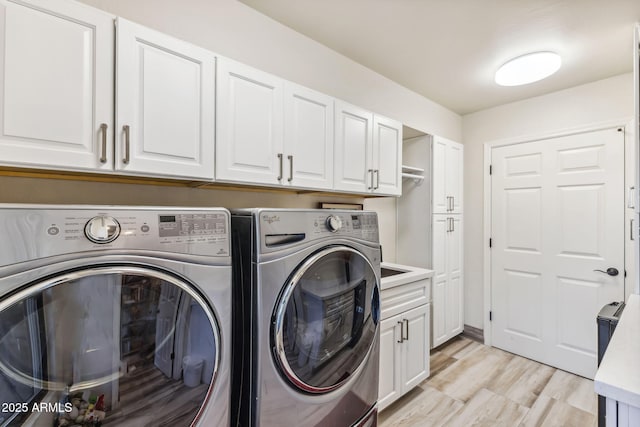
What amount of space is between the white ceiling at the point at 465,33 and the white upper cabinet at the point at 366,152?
0.50m

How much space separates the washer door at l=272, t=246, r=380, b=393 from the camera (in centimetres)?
114

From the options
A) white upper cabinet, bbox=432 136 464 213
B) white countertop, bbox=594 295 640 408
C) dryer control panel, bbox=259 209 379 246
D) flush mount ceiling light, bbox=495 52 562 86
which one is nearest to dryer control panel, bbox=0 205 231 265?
dryer control panel, bbox=259 209 379 246

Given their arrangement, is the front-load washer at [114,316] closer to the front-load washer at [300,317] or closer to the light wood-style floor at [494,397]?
the front-load washer at [300,317]

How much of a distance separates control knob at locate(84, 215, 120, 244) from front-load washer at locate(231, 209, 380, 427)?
42 centimetres

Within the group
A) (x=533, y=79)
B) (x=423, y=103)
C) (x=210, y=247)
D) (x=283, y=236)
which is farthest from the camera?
(x=423, y=103)

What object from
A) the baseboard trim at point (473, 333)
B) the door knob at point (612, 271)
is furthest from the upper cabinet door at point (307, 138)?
the baseboard trim at point (473, 333)

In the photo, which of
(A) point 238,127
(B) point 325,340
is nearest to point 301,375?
(B) point 325,340

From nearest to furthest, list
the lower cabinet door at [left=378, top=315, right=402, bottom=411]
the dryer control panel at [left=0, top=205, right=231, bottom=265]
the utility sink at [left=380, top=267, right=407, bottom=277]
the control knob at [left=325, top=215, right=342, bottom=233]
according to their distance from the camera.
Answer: the dryer control panel at [left=0, top=205, right=231, bottom=265], the control knob at [left=325, top=215, right=342, bottom=233], the lower cabinet door at [left=378, top=315, right=402, bottom=411], the utility sink at [left=380, top=267, right=407, bottom=277]

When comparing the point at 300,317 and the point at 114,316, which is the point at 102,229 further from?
the point at 300,317

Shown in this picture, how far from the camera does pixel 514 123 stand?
2.99 m

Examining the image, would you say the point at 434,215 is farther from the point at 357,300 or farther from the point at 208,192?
the point at 208,192

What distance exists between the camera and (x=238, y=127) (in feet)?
4.63

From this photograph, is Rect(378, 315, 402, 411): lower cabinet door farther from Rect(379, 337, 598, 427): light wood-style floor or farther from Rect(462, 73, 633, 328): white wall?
Rect(462, 73, 633, 328): white wall

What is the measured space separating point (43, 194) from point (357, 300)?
1417 millimetres
